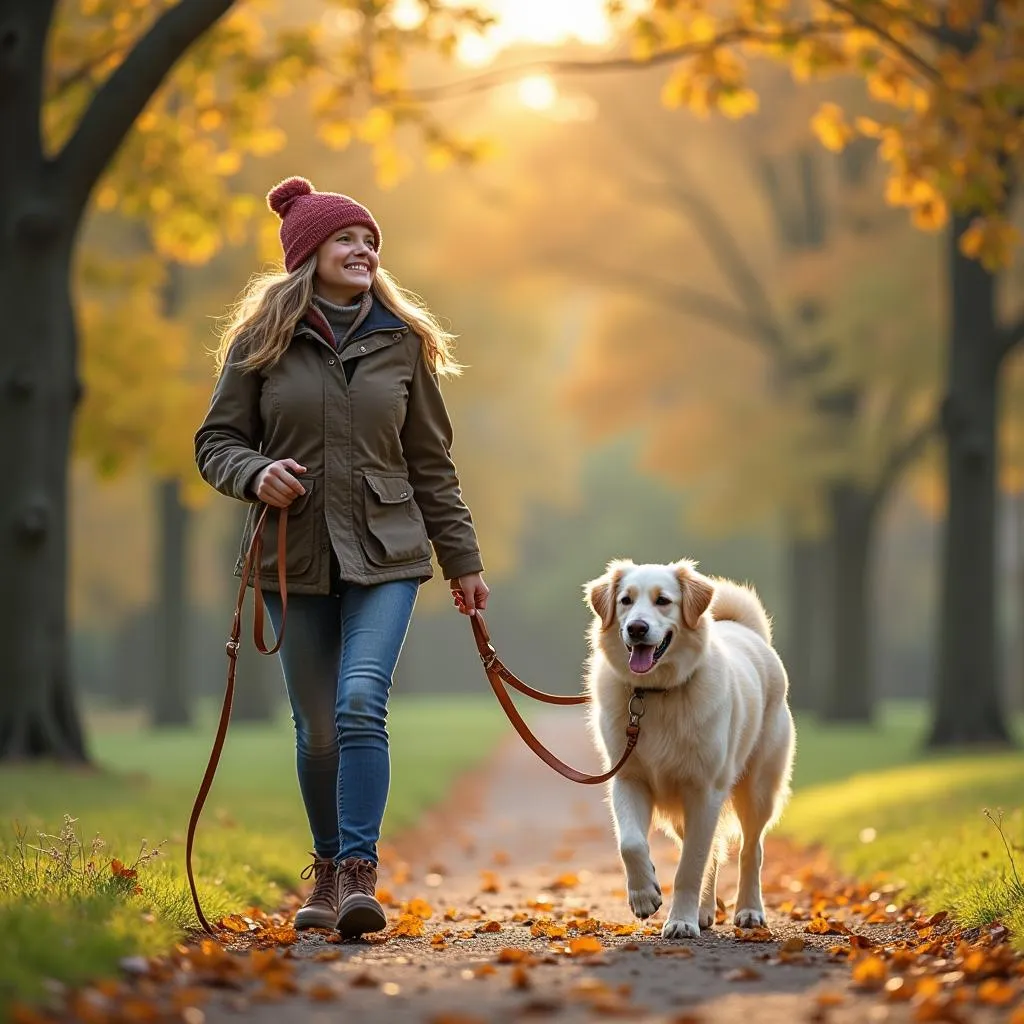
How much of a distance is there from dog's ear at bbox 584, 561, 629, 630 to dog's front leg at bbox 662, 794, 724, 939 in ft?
2.46

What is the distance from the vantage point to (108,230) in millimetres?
23000

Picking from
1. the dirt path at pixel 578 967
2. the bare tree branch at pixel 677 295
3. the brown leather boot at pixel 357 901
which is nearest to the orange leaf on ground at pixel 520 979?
the dirt path at pixel 578 967

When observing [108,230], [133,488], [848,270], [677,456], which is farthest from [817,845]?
[133,488]

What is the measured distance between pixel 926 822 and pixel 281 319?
5.45 meters

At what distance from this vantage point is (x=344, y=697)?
212 inches

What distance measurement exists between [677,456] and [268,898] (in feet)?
54.7

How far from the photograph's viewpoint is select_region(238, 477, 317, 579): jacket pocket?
552 cm

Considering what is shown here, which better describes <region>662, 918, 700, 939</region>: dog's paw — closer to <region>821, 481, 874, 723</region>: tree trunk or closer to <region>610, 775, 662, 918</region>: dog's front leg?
<region>610, 775, 662, 918</region>: dog's front leg

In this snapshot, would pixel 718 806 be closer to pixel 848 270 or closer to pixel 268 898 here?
pixel 268 898

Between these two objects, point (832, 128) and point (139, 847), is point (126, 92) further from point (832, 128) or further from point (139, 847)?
point (139, 847)

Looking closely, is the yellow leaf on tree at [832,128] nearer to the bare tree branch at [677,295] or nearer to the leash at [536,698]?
the leash at [536,698]

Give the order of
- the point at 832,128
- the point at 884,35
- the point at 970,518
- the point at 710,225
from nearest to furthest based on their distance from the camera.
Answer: the point at 884,35, the point at 832,128, the point at 970,518, the point at 710,225

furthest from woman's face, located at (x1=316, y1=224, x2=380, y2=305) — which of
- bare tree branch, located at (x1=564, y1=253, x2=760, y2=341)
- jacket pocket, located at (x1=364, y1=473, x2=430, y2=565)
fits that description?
bare tree branch, located at (x1=564, y1=253, x2=760, y2=341)

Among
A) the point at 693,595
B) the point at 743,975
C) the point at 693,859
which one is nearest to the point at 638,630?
the point at 693,595
